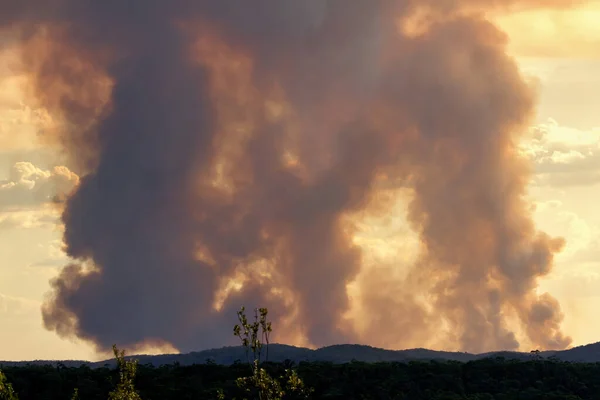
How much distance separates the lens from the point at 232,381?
152 metres

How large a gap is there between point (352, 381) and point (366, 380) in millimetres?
2468

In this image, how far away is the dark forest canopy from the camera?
145375 millimetres

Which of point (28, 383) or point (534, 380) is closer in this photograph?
point (28, 383)

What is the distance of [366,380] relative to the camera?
15500cm

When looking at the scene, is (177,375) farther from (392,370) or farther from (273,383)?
(273,383)

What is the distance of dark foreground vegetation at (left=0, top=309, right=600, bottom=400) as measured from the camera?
144625mm

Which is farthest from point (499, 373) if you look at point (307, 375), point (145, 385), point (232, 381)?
point (145, 385)

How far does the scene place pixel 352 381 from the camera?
15412 centimetres

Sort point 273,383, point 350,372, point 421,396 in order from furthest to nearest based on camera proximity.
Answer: point 350,372 < point 421,396 < point 273,383

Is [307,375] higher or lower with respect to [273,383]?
higher

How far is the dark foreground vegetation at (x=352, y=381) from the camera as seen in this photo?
145m

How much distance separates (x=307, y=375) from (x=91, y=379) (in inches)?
1350

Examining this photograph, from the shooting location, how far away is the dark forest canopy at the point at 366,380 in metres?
145

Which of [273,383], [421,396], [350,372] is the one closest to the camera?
[273,383]
